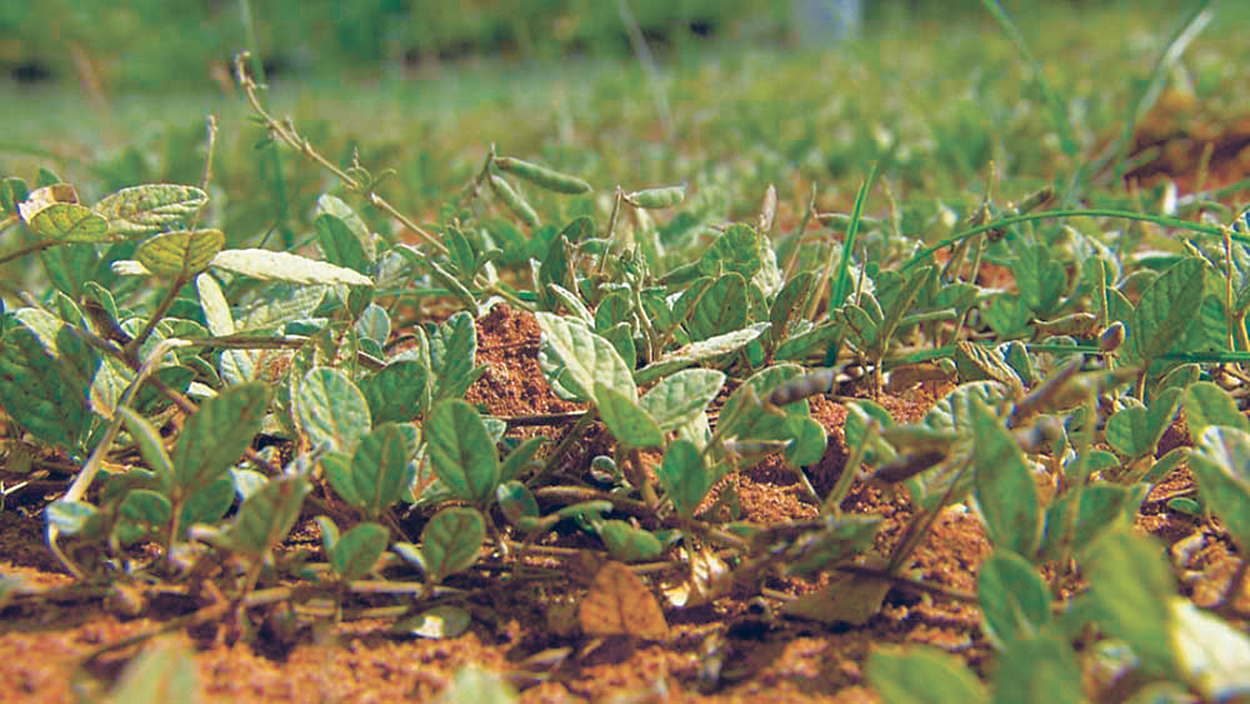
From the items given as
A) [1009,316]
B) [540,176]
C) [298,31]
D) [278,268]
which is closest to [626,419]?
[278,268]

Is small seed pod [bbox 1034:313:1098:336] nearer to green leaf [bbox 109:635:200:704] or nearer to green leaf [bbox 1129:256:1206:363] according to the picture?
green leaf [bbox 1129:256:1206:363]

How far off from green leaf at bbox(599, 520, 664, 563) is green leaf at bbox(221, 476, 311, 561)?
266mm

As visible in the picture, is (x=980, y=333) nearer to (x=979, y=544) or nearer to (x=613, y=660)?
(x=979, y=544)

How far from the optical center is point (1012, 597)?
689 millimetres

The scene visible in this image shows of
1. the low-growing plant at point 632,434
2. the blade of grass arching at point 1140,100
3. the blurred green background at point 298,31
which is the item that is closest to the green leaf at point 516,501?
the low-growing plant at point 632,434

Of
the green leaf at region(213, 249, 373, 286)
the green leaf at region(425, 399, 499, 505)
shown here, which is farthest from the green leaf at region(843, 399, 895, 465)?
the green leaf at region(213, 249, 373, 286)

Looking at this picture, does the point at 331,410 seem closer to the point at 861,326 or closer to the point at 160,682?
the point at 160,682

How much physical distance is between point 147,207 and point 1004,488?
35.5 inches

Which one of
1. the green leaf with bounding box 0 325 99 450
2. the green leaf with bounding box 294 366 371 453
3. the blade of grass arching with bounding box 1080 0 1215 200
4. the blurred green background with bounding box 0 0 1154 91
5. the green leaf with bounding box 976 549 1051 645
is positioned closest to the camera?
the green leaf with bounding box 976 549 1051 645

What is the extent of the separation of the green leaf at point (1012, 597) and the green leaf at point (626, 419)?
291 mm

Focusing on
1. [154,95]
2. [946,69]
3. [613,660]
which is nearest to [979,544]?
[613,660]

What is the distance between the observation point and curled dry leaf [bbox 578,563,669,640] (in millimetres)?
Answer: 807

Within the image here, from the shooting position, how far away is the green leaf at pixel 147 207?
1.02 m

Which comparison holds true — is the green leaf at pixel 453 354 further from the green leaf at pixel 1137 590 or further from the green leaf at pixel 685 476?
the green leaf at pixel 1137 590
